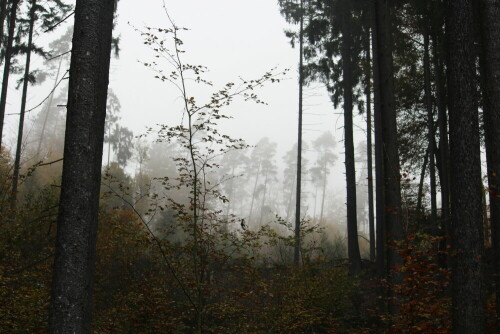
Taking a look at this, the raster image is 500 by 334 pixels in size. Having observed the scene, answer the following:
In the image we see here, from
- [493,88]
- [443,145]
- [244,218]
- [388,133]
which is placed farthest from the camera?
[443,145]

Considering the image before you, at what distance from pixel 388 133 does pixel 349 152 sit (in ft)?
20.1

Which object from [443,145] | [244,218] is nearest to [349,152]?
[443,145]

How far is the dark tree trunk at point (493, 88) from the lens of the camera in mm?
6051

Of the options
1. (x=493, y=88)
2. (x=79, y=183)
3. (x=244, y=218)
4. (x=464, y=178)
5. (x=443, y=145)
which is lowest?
(x=244, y=218)

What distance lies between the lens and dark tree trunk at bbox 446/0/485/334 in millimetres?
4820

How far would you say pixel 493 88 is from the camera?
6090 millimetres

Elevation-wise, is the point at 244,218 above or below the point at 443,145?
below

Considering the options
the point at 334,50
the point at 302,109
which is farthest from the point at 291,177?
the point at 334,50

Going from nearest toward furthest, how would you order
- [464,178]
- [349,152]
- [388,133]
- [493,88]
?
[464,178], [493,88], [388,133], [349,152]

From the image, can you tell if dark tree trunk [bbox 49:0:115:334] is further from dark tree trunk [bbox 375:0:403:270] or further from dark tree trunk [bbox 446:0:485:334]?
dark tree trunk [bbox 375:0:403:270]

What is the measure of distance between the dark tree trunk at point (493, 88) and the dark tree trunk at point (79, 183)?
5.72m

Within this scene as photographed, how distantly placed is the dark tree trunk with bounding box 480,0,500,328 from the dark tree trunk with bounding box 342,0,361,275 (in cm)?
688

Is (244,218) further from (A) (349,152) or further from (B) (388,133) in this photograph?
(A) (349,152)

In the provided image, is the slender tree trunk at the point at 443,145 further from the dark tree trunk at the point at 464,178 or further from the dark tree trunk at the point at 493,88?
the dark tree trunk at the point at 464,178
